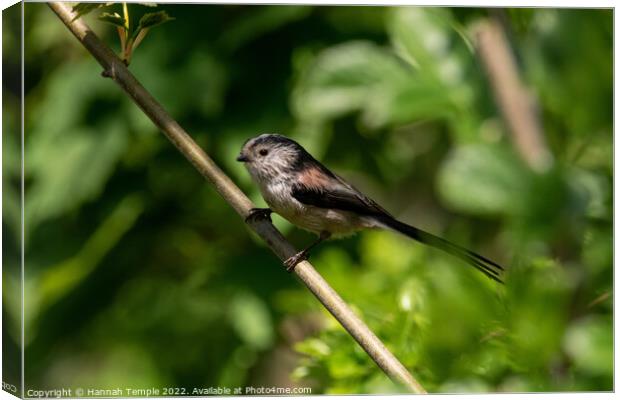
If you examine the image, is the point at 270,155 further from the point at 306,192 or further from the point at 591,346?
the point at 591,346

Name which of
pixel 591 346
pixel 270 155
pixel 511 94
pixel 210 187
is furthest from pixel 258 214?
pixel 591 346

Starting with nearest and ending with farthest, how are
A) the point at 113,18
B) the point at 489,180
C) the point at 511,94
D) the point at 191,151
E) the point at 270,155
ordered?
the point at 489,180, the point at 113,18, the point at 191,151, the point at 511,94, the point at 270,155

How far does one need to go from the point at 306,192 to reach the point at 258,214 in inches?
22.0

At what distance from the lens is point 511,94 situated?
2.03m

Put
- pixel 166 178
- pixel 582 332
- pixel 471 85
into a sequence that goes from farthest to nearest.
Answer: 1. pixel 166 178
2. pixel 471 85
3. pixel 582 332

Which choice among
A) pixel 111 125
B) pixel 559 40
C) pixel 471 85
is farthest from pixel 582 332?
pixel 111 125

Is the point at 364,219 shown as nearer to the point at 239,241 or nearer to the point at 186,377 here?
the point at 239,241

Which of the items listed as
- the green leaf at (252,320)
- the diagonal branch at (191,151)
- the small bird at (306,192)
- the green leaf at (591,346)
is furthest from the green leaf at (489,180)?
the green leaf at (252,320)

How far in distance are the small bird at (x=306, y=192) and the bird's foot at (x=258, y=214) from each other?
0.10 feet

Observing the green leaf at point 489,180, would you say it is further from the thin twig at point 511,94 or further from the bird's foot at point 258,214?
the bird's foot at point 258,214

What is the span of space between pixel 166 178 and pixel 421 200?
3.51 feet

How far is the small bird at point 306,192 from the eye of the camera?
112 inches

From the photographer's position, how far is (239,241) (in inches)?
124

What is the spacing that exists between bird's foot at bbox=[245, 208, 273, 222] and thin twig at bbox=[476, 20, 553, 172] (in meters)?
0.66
